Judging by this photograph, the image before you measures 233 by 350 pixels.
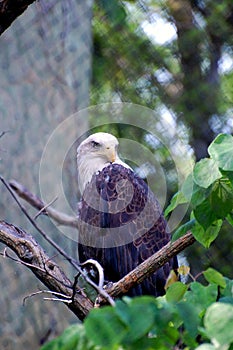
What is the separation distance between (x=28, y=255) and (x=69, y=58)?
1.35 m

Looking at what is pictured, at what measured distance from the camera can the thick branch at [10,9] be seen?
1.88 meters

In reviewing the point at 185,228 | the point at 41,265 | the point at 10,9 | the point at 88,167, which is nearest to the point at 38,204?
the point at 88,167

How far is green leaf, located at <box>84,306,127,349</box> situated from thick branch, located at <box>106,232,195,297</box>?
59 cm

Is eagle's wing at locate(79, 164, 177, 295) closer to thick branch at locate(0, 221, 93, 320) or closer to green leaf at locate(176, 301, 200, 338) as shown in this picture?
thick branch at locate(0, 221, 93, 320)

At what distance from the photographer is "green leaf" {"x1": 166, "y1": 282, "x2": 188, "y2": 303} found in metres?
1.44

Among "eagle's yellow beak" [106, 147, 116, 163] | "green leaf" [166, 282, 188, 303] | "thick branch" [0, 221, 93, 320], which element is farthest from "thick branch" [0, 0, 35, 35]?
"eagle's yellow beak" [106, 147, 116, 163]

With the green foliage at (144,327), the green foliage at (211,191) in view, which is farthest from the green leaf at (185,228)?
the green foliage at (144,327)

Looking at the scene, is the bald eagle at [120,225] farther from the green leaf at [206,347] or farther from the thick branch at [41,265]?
the green leaf at [206,347]

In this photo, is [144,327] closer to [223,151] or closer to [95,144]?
[223,151]

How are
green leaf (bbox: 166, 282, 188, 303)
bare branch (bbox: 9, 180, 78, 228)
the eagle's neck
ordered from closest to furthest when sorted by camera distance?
1. green leaf (bbox: 166, 282, 188, 303)
2. bare branch (bbox: 9, 180, 78, 228)
3. the eagle's neck

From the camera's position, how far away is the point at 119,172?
2742mm

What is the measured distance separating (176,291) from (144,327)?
26 centimetres

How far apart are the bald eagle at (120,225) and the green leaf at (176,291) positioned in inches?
42.2

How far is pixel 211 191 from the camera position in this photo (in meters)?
1.64
